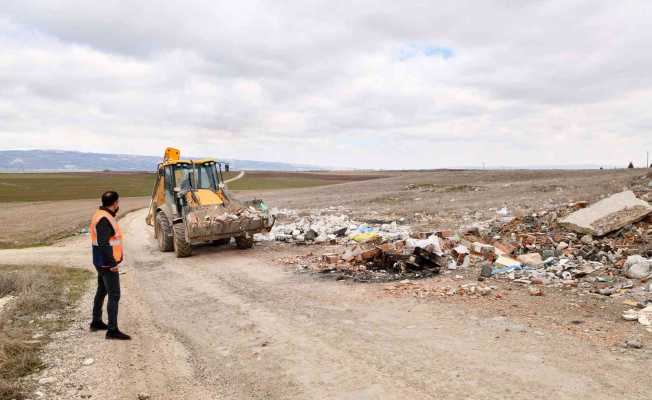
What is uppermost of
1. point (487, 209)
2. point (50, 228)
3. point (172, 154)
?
point (172, 154)

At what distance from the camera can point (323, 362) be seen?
5.14 metres

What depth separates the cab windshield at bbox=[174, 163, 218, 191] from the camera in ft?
44.9

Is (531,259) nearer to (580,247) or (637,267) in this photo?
(580,247)

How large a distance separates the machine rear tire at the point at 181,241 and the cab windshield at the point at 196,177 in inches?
69.8

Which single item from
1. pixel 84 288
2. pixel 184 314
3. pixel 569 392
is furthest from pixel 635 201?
pixel 84 288

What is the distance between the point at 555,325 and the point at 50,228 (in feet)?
72.2

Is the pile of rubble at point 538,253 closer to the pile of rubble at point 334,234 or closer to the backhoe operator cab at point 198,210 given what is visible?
the pile of rubble at point 334,234

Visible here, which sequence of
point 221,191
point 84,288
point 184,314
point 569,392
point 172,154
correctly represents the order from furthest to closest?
1. point 172,154
2. point 221,191
3. point 84,288
4. point 184,314
5. point 569,392

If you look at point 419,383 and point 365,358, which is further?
point 365,358

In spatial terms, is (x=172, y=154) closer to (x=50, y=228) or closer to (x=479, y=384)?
(x=50, y=228)

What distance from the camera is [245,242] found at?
42.8 ft

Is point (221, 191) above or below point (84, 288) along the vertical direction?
above

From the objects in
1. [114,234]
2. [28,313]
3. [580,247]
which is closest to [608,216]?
[580,247]

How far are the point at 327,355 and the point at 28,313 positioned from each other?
4.96 metres
